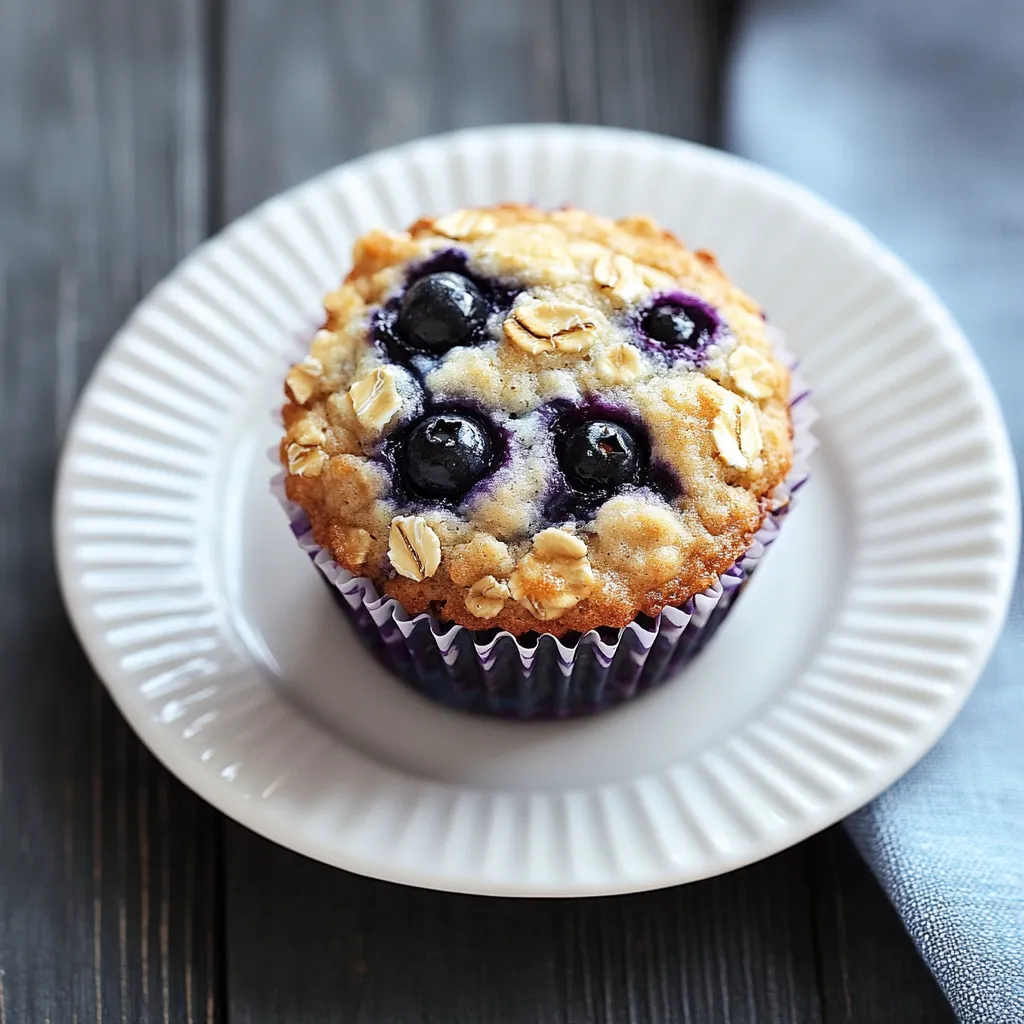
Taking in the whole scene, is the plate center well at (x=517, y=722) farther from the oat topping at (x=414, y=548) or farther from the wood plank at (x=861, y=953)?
the oat topping at (x=414, y=548)

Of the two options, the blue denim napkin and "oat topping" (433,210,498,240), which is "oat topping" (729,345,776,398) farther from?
the blue denim napkin

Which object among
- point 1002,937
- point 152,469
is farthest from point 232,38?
point 1002,937

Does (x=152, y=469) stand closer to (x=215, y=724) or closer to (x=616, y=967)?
(x=215, y=724)

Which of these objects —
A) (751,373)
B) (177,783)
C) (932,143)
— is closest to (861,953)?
(751,373)

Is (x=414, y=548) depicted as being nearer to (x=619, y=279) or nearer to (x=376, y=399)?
(x=376, y=399)

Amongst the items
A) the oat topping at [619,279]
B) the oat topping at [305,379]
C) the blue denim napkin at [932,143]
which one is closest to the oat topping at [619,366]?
the oat topping at [619,279]

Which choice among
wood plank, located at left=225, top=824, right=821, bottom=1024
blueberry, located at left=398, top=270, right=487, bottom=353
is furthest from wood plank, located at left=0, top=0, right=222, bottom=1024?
blueberry, located at left=398, top=270, right=487, bottom=353

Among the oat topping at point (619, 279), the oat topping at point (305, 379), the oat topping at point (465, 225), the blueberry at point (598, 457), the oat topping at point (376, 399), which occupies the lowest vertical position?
the blueberry at point (598, 457)
